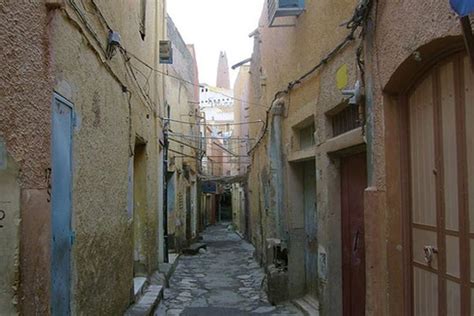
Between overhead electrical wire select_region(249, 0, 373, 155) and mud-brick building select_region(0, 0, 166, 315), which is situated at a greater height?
overhead electrical wire select_region(249, 0, 373, 155)

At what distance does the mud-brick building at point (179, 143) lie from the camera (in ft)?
47.0

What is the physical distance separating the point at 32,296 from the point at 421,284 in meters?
2.47

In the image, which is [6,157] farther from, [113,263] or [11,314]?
[113,263]

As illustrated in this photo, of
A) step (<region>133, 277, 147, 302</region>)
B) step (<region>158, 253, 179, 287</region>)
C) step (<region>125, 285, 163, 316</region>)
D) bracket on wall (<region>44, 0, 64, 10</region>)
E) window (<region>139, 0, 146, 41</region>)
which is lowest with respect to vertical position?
step (<region>158, 253, 179, 287</region>)

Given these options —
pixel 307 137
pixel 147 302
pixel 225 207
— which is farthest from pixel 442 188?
pixel 225 207

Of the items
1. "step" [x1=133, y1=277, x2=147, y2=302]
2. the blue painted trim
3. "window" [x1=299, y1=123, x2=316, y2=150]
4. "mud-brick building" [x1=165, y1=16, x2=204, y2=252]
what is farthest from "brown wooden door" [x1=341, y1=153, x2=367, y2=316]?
"mud-brick building" [x1=165, y1=16, x2=204, y2=252]

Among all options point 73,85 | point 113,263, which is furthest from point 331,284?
point 73,85

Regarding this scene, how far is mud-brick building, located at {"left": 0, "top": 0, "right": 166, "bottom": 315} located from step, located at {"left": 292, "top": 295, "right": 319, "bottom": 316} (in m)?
2.33

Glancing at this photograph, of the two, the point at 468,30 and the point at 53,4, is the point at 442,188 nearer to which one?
the point at 468,30

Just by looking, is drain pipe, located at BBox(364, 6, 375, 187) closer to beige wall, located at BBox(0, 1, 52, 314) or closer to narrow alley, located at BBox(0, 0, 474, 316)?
narrow alley, located at BBox(0, 0, 474, 316)

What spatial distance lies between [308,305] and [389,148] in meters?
4.06

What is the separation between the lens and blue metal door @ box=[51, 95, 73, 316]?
364 centimetres

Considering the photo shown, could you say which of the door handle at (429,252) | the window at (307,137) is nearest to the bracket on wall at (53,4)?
the door handle at (429,252)

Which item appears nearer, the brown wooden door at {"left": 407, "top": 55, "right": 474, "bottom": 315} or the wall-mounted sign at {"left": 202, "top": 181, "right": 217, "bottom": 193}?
the brown wooden door at {"left": 407, "top": 55, "right": 474, "bottom": 315}
